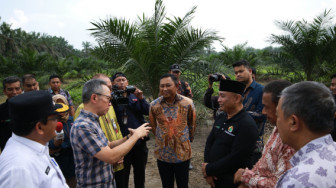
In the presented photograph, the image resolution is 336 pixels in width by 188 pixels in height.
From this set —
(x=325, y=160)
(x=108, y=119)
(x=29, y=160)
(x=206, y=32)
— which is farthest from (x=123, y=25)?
(x=325, y=160)

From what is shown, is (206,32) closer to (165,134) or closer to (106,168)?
(165,134)

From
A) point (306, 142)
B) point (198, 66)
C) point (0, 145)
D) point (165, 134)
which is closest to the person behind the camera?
point (306, 142)

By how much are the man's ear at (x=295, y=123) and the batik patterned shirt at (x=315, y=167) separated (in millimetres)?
92

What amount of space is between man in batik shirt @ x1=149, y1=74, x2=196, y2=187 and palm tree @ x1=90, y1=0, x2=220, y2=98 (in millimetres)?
2576

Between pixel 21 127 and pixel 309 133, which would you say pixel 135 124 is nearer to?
pixel 21 127

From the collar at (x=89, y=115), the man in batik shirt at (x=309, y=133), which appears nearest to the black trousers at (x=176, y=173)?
the collar at (x=89, y=115)

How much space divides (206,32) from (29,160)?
5.03 metres

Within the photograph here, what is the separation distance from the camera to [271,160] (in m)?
1.69

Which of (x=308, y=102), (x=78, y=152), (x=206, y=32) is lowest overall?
(x=78, y=152)

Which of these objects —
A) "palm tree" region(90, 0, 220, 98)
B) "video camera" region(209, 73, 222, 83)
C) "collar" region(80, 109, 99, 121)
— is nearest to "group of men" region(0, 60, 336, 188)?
"collar" region(80, 109, 99, 121)

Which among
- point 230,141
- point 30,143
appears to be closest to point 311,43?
point 230,141

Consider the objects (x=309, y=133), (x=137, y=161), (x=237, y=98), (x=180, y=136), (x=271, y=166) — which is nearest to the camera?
(x=309, y=133)

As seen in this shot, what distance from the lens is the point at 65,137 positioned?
2783mm

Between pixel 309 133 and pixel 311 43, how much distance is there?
7.31 meters
